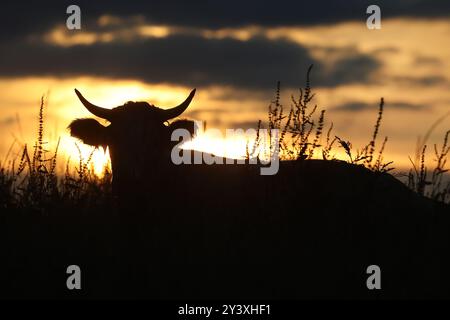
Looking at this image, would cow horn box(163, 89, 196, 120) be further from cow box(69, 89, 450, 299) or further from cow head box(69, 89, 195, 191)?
cow box(69, 89, 450, 299)

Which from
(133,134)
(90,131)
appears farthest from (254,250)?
(90,131)

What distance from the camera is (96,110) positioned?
1013cm

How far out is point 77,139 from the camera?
34.1 ft

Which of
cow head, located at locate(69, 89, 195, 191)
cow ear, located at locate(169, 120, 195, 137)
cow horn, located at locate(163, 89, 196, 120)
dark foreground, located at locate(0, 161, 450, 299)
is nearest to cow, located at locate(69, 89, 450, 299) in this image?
dark foreground, located at locate(0, 161, 450, 299)

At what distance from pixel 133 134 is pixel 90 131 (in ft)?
4.19

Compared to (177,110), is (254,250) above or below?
below

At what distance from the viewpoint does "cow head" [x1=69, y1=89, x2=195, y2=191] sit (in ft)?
29.0

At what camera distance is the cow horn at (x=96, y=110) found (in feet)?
33.0

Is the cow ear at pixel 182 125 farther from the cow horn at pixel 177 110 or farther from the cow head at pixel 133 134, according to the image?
the cow horn at pixel 177 110

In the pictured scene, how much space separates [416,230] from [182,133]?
4.49m

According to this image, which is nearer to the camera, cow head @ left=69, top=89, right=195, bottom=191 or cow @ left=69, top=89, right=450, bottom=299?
cow @ left=69, top=89, right=450, bottom=299

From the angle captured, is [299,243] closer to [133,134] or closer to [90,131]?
[133,134]
